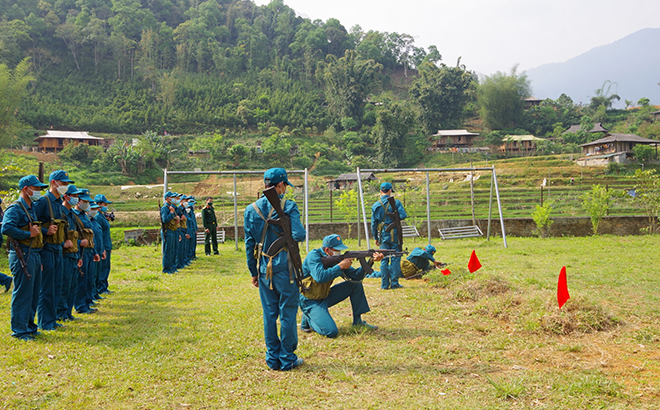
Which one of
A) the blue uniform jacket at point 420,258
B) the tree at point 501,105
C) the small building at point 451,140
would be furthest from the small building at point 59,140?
the tree at point 501,105

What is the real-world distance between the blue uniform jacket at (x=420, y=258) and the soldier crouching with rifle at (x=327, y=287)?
4.10 metres

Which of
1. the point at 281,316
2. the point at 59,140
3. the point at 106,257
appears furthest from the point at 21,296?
the point at 59,140

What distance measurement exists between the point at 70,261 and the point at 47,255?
0.76 meters

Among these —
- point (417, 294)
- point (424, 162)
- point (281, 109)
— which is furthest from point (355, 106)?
point (417, 294)

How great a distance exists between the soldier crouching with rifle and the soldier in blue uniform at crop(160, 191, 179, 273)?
23.0ft

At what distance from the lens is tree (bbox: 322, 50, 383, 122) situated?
79062 mm

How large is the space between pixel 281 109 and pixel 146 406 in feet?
263

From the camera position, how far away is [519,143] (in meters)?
66.2

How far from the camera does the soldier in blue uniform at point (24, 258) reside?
5680mm

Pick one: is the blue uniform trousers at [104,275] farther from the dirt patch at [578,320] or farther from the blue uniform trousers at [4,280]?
the dirt patch at [578,320]

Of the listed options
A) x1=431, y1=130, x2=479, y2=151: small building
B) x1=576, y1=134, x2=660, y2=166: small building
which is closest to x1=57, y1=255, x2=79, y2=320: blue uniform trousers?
x1=576, y1=134, x2=660, y2=166: small building

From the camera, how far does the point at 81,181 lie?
43781 mm

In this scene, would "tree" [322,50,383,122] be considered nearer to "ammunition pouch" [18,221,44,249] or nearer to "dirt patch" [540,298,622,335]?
"dirt patch" [540,298,622,335]

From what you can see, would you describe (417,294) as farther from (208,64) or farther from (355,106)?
(208,64)
